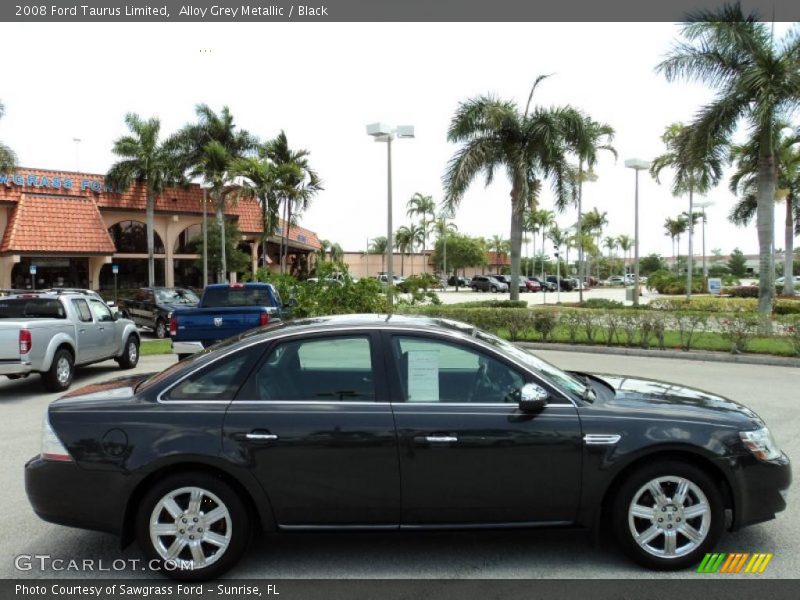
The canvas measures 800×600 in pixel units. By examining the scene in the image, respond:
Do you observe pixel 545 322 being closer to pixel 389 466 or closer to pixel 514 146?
pixel 514 146

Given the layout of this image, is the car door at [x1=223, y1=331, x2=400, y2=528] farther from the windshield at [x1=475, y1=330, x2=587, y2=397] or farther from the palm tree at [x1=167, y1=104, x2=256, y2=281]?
the palm tree at [x1=167, y1=104, x2=256, y2=281]

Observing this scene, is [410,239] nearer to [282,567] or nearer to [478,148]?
[478,148]

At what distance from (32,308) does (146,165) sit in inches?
1071

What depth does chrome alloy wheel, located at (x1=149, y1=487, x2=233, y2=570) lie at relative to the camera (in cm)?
379

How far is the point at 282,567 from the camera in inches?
158

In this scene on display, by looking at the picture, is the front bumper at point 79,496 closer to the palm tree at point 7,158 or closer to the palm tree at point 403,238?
the palm tree at point 7,158

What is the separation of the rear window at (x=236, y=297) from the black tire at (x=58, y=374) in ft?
12.8

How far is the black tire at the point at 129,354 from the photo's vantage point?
1312 cm

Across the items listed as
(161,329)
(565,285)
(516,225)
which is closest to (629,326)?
(516,225)

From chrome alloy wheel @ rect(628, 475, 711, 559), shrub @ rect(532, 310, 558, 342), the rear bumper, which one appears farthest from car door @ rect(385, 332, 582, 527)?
shrub @ rect(532, 310, 558, 342)

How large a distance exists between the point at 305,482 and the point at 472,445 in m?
1.00

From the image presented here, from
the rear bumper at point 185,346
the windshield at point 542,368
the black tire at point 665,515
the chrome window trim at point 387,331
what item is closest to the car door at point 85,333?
the rear bumper at point 185,346

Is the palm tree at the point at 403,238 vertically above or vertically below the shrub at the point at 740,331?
above

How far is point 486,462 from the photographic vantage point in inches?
151
